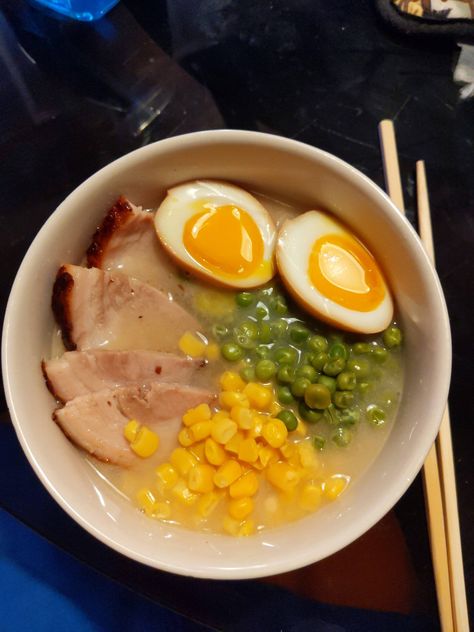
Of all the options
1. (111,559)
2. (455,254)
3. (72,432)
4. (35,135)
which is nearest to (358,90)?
(455,254)

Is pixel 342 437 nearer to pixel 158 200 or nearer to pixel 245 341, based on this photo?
pixel 245 341

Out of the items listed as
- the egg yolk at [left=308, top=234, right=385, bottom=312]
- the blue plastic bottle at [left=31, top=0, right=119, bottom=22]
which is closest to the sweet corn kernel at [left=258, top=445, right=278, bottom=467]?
the egg yolk at [left=308, top=234, right=385, bottom=312]

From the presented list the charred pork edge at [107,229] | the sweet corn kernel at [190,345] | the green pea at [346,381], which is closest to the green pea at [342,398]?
the green pea at [346,381]

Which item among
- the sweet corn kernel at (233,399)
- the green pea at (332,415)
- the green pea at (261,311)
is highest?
the green pea at (261,311)

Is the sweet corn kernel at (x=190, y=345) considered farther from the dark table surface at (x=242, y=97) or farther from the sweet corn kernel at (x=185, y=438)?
the dark table surface at (x=242, y=97)

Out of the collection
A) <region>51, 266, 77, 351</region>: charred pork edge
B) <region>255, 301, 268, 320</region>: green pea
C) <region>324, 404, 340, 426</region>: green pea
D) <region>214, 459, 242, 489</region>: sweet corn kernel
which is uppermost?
<region>51, 266, 77, 351</region>: charred pork edge

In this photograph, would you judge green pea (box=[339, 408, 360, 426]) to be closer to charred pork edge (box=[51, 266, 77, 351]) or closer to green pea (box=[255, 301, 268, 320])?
green pea (box=[255, 301, 268, 320])
